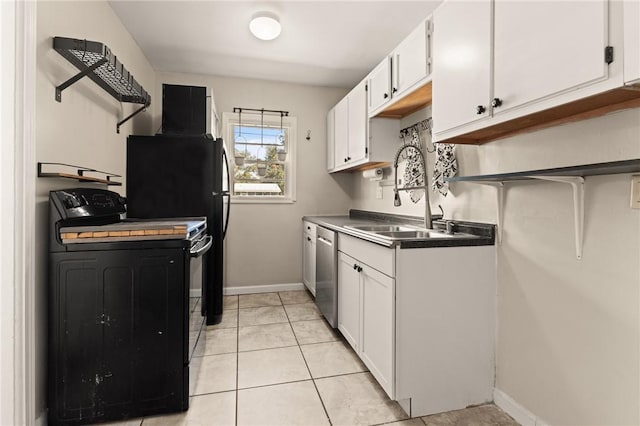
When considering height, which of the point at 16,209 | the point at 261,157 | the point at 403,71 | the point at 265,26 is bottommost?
the point at 16,209

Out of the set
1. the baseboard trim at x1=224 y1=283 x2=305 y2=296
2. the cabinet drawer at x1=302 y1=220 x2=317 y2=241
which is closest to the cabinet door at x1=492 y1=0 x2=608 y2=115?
the cabinet drawer at x1=302 y1=220 x2=317 y2=241

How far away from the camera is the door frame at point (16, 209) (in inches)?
55.2

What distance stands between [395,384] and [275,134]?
10.3ft

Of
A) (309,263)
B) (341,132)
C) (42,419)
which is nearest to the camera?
(42,419)

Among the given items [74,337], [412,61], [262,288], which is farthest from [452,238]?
[262,288]

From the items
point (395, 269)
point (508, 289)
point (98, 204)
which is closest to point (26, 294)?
point (98, 204)

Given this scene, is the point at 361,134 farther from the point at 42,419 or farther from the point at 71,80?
the point at 42,419

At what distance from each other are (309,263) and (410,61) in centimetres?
229

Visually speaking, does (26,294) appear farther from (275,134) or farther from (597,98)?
(275,134)

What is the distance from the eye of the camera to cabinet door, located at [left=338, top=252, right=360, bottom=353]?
2.18m

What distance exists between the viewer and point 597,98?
112 centimetres

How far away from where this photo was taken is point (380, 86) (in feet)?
8.55

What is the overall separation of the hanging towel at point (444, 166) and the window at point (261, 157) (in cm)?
207

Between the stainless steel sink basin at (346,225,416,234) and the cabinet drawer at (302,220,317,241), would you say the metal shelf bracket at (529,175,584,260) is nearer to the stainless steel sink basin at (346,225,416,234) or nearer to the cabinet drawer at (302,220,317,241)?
the stainless steel sink basin at (346,225,416,234)
